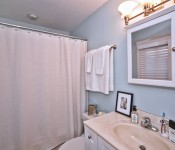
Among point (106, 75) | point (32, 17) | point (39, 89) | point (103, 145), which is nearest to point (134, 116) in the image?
point (103, 145)

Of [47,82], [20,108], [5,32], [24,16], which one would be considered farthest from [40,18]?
[20,108]

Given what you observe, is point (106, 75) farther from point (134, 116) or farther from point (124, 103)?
point (134, 116)

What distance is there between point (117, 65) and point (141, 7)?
0.63 metres

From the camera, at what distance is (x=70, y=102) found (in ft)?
5.85

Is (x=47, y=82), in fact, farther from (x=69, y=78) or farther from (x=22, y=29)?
(x=22, y=29)

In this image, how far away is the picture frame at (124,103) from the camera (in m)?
1.21

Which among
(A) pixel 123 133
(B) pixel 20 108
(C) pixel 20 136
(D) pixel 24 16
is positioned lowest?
(C) pixel 20 136

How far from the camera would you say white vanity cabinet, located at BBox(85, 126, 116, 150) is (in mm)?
841

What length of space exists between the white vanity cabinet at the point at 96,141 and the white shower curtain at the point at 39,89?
80cm

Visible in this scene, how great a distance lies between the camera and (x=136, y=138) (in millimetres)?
979

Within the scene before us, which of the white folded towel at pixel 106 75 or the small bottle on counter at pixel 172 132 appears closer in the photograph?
the small bottle on counter at pixel 172 132

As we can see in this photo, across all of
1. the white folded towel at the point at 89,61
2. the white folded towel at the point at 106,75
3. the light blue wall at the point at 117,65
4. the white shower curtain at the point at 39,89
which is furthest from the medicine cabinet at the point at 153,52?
the white shower curtain at the point at 39,89

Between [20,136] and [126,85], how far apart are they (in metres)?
1.48

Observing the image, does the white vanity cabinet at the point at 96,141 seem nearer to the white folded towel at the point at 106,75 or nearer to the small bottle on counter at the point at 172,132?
the small bottle on counter at the point at 172,132
